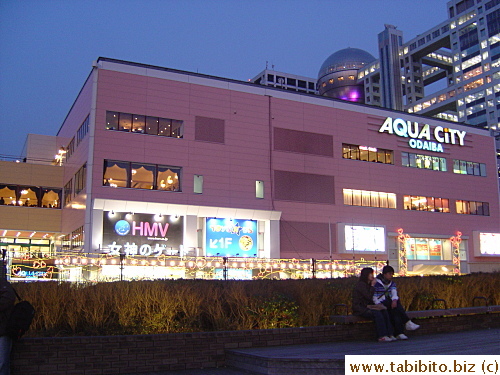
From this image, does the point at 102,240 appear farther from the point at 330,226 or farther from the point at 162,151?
the point at 330,226

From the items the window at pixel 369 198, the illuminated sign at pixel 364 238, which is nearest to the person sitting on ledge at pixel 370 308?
the illuminated sign at pixel 364 238

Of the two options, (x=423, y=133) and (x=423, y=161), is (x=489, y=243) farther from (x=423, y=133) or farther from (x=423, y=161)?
(x=423, y=133)

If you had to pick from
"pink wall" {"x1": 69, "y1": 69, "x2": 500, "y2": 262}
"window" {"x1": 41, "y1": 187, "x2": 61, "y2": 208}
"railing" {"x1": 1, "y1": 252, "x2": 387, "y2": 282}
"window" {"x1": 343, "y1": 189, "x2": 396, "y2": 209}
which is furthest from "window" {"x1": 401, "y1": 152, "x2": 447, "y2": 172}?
"window" {"x1": 41, "y1": 187, "x2": 61, "y2": 208}

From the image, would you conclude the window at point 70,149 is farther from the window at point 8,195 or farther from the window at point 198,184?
the window at point 198,184

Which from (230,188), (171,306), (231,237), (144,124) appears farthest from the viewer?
(230,188)

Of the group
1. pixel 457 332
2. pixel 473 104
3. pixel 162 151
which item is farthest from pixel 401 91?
pixel 457 332

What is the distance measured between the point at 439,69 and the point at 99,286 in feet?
508

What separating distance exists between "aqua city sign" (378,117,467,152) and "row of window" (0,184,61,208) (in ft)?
100.0

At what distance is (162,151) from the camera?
39.8m

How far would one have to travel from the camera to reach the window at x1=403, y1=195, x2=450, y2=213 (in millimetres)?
→ 51531

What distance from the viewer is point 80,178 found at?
4084cm

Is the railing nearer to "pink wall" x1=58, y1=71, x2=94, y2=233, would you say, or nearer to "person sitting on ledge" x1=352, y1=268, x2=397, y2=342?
"pink wall" x1=58, y1=71, x2=94, y2=233

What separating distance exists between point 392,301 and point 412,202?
4118 cm

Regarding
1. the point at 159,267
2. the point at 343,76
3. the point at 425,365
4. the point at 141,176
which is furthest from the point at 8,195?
the point at 343,76
